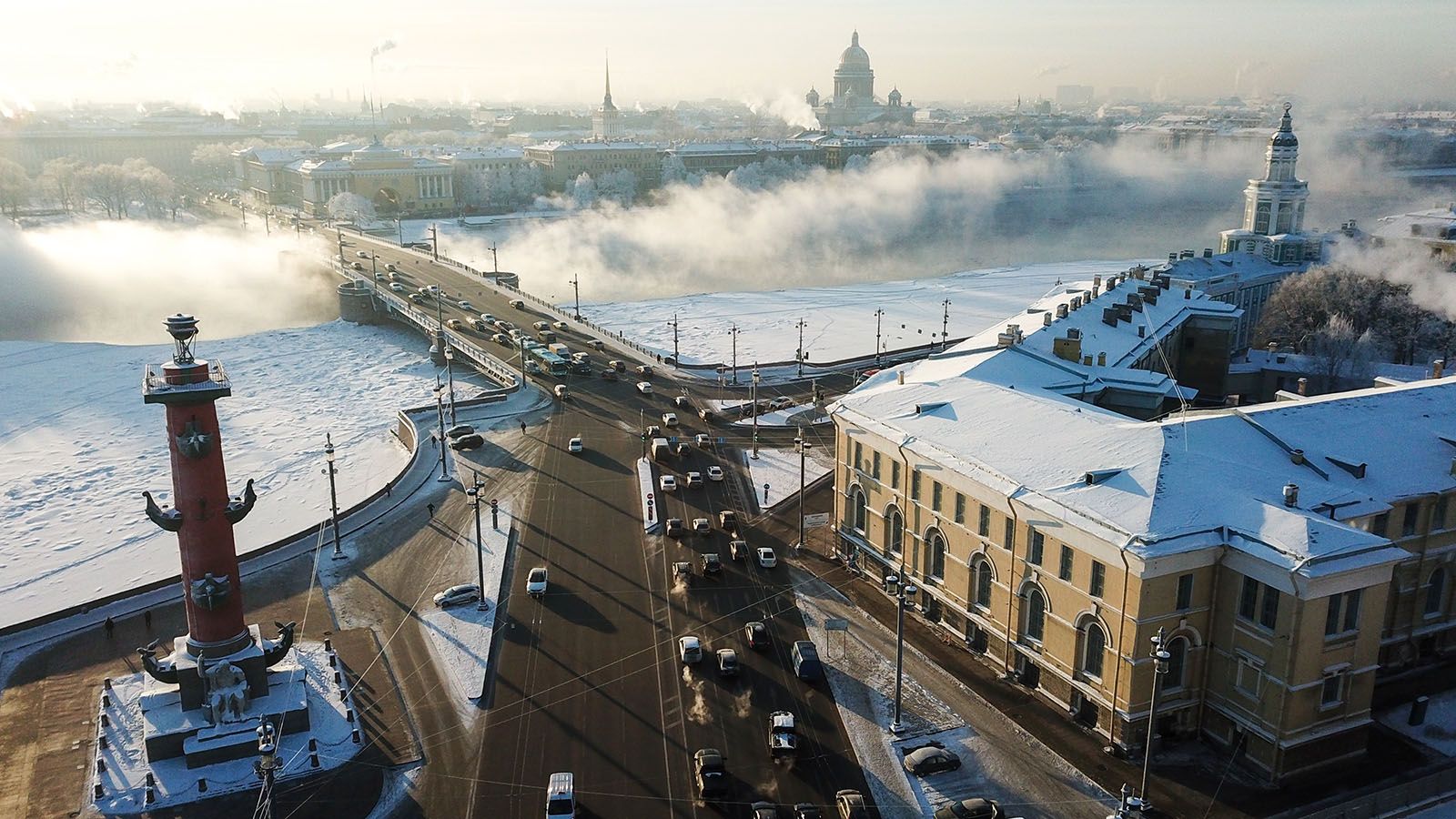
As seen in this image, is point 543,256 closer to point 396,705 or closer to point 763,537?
point 763,537

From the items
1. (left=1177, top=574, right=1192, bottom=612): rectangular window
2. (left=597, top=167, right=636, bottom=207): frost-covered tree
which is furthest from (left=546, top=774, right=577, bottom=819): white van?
(left=597, top=167, right=636, bottom=207): frost-covered tree

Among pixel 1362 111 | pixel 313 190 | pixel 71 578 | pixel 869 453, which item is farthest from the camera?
pixel 1362 111

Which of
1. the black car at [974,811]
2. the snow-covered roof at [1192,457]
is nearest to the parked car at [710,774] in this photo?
the black car at [974,811]

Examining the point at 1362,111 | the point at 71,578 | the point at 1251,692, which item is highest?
the point at 1362,111

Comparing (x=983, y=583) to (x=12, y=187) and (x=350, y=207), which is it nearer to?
(x=350, y=207)

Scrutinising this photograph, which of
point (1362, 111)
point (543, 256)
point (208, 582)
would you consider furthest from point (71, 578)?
point (1362, 111)

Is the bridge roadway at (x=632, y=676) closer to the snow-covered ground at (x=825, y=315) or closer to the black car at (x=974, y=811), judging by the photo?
the black car at (x=974, y=811)
